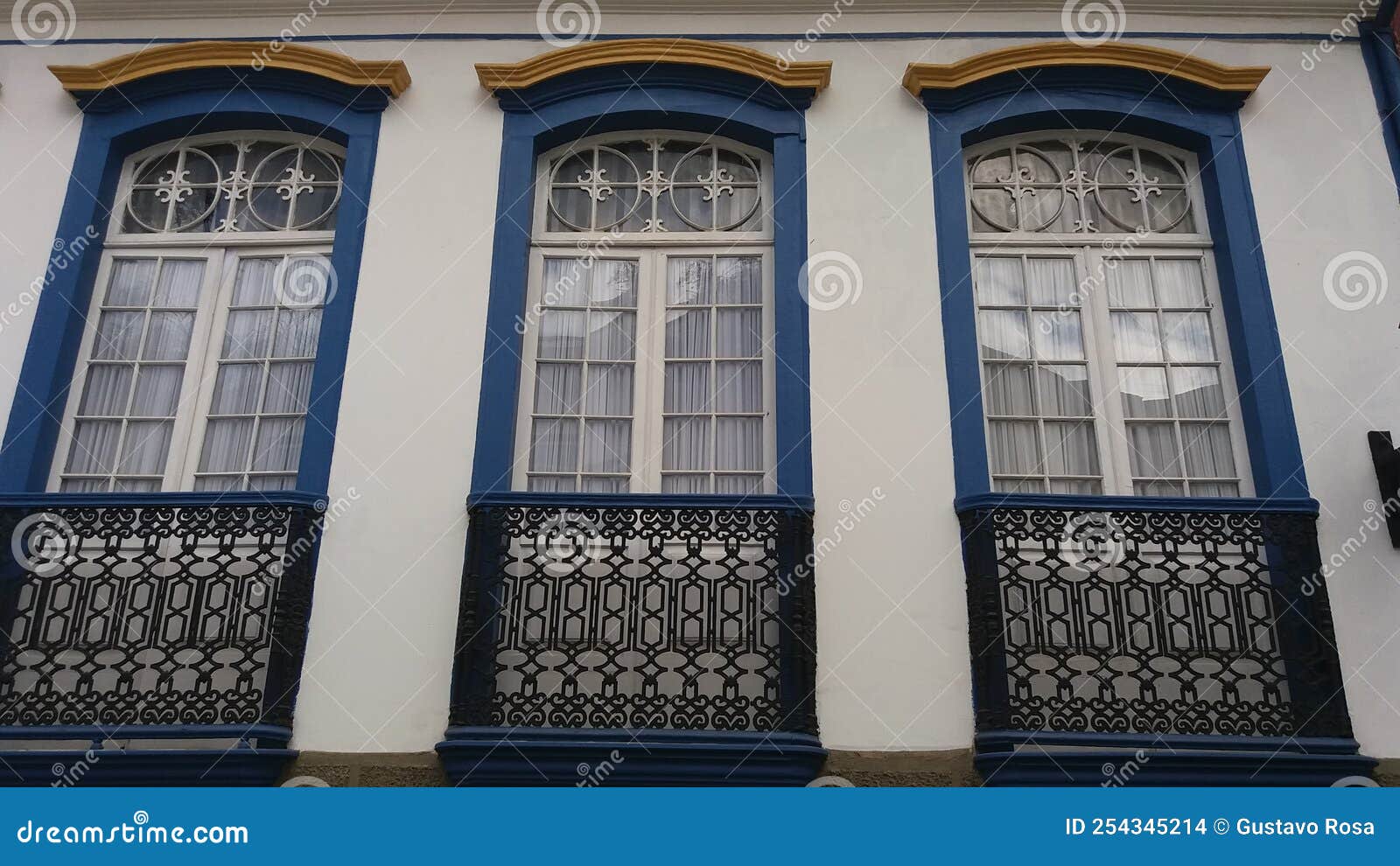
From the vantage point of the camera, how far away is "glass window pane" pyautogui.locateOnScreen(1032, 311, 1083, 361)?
6453 millimetres

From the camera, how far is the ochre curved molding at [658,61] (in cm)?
682

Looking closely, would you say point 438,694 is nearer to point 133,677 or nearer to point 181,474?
point 133,677

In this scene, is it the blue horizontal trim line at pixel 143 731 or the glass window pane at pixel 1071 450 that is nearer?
the blue horizontal trim line at pixel 143 731

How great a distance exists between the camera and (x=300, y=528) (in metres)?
5.76

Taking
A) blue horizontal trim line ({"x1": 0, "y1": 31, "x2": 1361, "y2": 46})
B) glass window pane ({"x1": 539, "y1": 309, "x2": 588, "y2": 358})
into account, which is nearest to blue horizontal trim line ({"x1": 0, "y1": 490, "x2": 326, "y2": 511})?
glass window pane ({"x1": 539, "y1": 309, "x2": 588, "y2": 358})

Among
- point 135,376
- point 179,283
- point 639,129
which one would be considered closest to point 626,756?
point 135,376

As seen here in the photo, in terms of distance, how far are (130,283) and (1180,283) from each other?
5.90m

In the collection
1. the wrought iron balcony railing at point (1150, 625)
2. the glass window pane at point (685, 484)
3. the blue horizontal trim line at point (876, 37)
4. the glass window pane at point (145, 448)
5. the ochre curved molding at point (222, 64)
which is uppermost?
the blue horizontal trim line at point (876, 37)

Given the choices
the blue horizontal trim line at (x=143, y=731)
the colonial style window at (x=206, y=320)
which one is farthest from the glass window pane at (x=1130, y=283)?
the blue horizontal trim line at (x=143, y=731)

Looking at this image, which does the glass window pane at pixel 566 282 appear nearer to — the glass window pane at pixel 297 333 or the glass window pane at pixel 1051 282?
the glass window pane at pixel 297 333

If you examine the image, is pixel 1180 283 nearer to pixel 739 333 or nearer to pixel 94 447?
pixel 739 333

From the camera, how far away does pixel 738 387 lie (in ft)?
21.0

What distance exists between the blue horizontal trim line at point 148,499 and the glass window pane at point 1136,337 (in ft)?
14.1

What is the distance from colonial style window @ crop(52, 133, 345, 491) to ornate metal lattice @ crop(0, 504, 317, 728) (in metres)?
0.55
